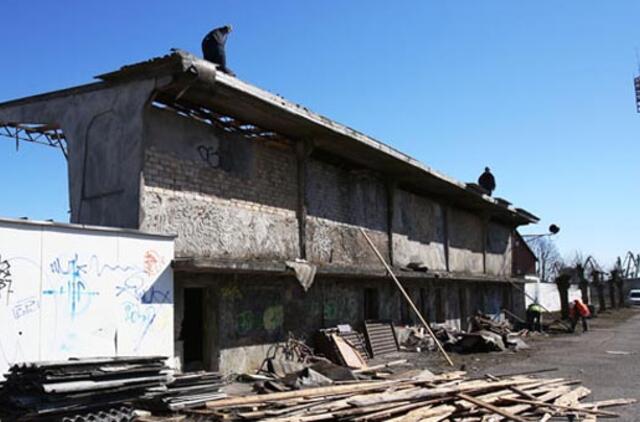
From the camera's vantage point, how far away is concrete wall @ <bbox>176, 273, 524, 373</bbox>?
13.2 m

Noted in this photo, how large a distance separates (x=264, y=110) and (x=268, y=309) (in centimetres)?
448

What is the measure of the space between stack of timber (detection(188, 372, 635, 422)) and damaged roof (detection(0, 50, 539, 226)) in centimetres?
565

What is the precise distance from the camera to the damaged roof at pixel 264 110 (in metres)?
11.5

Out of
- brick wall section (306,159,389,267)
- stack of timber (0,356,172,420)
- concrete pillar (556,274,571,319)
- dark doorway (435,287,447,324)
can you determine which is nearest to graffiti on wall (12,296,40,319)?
stack of timber (0,356,172,420)

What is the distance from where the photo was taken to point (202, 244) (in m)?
12.9

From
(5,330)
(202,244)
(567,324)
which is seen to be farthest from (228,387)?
(567,324)

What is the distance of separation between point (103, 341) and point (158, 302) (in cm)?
131

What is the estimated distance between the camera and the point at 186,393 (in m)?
9.75

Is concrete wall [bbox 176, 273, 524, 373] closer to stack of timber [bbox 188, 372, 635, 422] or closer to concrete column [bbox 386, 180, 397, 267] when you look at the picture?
concrete column [bbox 386, 180, 397, 267]

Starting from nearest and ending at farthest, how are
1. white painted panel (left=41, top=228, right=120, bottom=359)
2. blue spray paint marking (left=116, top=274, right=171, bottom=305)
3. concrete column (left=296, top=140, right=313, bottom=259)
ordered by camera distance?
white painted panel (left=41, top=228, right=120, bottom=359), blue spray paint marking (left=116, top=274, right=171, bottom=305), concrete column (left=296, top=140, right=313, bottom=259)

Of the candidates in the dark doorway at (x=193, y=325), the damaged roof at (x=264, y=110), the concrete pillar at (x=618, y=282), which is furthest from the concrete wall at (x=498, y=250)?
the concrete pillar at (x=618, y=282)

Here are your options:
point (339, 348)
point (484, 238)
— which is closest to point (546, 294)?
point (484, 238)

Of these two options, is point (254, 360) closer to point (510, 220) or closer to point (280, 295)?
point (280, 295)

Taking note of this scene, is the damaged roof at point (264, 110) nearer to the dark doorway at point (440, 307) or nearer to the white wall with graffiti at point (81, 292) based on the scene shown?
the white wall with graffiti at point (81, 292)
